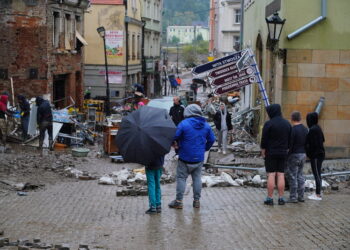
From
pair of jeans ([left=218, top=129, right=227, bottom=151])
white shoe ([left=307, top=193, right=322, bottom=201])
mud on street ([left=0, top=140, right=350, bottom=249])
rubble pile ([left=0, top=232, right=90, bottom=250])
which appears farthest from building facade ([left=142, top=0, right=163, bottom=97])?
rubble pile ([left=0, top=232, right=90, bottom=250])

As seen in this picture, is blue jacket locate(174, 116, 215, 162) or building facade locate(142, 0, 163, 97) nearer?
blue jacket locate(174, 116, 215, 162)

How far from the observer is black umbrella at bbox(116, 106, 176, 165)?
31.2 feet

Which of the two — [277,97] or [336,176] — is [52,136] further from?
[336,176]

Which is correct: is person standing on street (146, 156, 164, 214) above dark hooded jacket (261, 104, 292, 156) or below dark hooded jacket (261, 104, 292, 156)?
below

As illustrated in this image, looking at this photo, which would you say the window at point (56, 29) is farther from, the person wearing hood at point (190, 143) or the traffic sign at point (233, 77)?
the person wearing hood at point (190, 143)

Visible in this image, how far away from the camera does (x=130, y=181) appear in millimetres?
13367

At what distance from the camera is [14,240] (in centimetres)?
795

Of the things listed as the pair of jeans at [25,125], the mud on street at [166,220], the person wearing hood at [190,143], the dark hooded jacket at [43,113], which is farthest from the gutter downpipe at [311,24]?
the pair of jeans at [25,125]

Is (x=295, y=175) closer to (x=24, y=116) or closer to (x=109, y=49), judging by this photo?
(x=24, y=116)

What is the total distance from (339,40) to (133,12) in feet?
101

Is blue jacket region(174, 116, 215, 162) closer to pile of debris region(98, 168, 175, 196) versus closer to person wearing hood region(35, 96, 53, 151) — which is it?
pile of debris region(98, 168, 175, 196)

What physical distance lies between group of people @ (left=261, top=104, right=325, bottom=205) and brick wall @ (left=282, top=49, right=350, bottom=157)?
5.78 m

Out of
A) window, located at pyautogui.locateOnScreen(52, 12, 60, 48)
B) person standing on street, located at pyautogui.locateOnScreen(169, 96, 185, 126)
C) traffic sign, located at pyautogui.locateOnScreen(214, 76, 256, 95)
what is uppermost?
window, located at pyautogui.locateOnScreen(52, 12, 60, 48)

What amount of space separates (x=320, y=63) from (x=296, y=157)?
6435 mm
